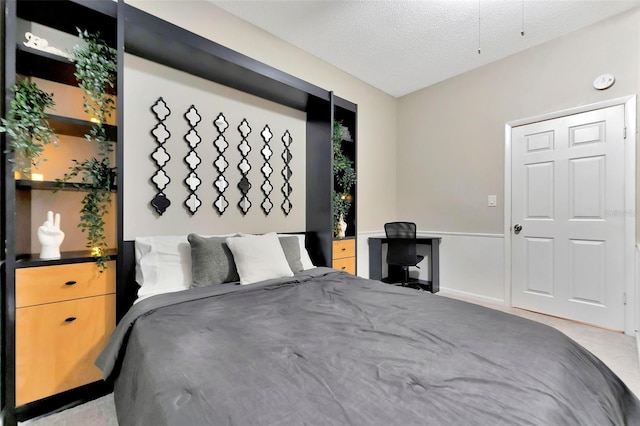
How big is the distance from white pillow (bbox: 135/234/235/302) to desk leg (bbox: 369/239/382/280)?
2560 mm

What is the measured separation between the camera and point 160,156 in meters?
2.31

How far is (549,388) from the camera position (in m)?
0.86

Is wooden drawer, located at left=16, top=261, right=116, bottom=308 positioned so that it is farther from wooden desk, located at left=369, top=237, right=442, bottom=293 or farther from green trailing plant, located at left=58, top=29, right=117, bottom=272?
wooden desk, located at left=369, top=237, right=442, bottom=293

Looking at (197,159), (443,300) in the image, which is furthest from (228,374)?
(197,159)

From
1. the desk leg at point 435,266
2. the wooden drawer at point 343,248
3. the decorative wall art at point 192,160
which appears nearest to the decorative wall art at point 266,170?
the decorative wall art at point 192,160

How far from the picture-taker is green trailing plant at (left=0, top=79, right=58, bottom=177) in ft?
4.97

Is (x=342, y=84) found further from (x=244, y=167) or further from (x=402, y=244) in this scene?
(x=402, y=244)

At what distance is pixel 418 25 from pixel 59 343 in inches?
147

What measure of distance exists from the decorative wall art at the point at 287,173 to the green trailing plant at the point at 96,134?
1.60 meters

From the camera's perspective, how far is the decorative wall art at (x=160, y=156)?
A: 2289 mm

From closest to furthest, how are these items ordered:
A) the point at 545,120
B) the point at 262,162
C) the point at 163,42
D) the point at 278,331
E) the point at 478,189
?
1. the point at 278,331
2. the point at 163,42
3. the point at 262,162
4. the point at 545,120
5. the point at 478,189

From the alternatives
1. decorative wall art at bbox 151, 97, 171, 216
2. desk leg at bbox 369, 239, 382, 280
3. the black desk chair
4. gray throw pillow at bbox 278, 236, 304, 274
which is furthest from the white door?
decorative wall art at bbox 151, 97, 171, 216

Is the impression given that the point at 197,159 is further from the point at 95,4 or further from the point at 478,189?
the point at 478,189

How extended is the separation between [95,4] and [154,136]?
855 millimetres
